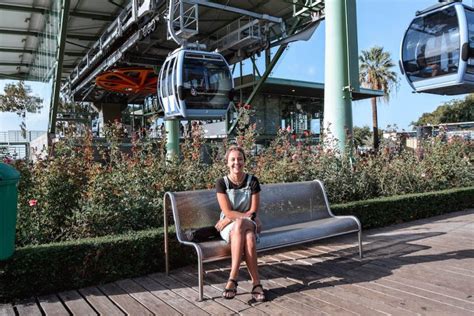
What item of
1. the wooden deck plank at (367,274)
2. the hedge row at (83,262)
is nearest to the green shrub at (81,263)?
the hedge row at (83,262)

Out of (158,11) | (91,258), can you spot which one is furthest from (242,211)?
(158,11)

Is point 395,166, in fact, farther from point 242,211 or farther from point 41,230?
point 41,230

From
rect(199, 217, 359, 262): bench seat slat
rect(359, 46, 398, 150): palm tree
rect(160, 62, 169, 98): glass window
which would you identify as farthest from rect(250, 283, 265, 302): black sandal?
rect(359, 46, 398, 150): palm tree

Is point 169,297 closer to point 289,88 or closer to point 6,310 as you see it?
point 6,310

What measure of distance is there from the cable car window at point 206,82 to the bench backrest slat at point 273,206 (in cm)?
810

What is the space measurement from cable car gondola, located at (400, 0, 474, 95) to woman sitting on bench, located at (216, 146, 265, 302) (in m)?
5.59

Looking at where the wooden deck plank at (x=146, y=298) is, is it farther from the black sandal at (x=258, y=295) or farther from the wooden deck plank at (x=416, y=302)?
the wooden deck plank at (x=416, y=302)

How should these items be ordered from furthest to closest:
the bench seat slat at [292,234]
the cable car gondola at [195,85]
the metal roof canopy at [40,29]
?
the metal roof canopy at [40,29] → the cable car gondola at [195,85] → the bench seat slat at [292,234]

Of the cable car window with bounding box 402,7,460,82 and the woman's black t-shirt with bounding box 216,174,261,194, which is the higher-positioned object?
the cable car window with bounding box 402,7,460,82

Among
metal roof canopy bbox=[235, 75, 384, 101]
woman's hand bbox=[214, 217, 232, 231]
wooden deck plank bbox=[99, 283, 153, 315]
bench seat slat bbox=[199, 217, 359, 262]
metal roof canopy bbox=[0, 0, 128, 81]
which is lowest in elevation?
wooden deck plank bbox=[99, 283, 153, 315]

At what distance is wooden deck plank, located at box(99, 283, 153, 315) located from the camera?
11.6 ft

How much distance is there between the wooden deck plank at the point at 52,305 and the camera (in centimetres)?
352

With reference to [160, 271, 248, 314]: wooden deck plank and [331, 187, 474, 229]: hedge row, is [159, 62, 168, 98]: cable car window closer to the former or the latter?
[331, 187, 474, 229]: hedge row

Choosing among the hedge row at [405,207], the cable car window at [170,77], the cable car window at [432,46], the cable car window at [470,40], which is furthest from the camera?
the cable car window at [170,77]
